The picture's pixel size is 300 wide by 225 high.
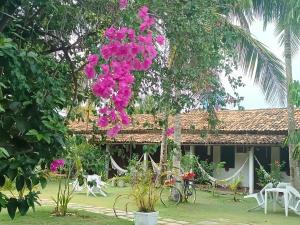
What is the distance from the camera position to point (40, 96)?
2.47 m

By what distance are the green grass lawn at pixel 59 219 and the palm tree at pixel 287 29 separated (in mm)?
5851

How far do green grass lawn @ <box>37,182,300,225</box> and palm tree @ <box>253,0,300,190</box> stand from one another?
2067mm

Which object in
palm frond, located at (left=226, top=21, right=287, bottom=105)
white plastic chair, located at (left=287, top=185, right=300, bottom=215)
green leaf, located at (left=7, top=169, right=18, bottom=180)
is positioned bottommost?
white plastic chair, located at (left=287, top=185, right=300, bottom=215)

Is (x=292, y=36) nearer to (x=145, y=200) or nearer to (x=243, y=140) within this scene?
(x=243, y=140)

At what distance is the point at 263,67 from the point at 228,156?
20.2 ft

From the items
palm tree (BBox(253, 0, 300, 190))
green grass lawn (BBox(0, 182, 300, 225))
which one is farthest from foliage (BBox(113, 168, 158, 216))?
palm tree (BBox(253, 0, 300, 190))

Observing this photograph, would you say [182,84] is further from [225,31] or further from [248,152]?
[248,152]

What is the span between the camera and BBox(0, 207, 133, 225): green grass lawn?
26.5ft

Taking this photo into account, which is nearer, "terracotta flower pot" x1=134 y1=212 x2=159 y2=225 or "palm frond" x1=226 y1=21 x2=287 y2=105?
"terracotta flower pot" x1=134 y1=212 x2=159 y2=225

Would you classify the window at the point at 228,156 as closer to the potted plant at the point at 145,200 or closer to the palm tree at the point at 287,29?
Result: the palm tree at the point at 287,29

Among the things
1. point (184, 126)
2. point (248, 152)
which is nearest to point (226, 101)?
point (248, 152)

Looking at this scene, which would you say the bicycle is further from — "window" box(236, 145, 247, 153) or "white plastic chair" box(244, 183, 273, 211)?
"window" box(236, 145, 247, 153)

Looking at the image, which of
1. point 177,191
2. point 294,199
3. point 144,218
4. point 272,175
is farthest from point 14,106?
point 272,175

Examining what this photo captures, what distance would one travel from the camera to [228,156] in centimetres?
1855
